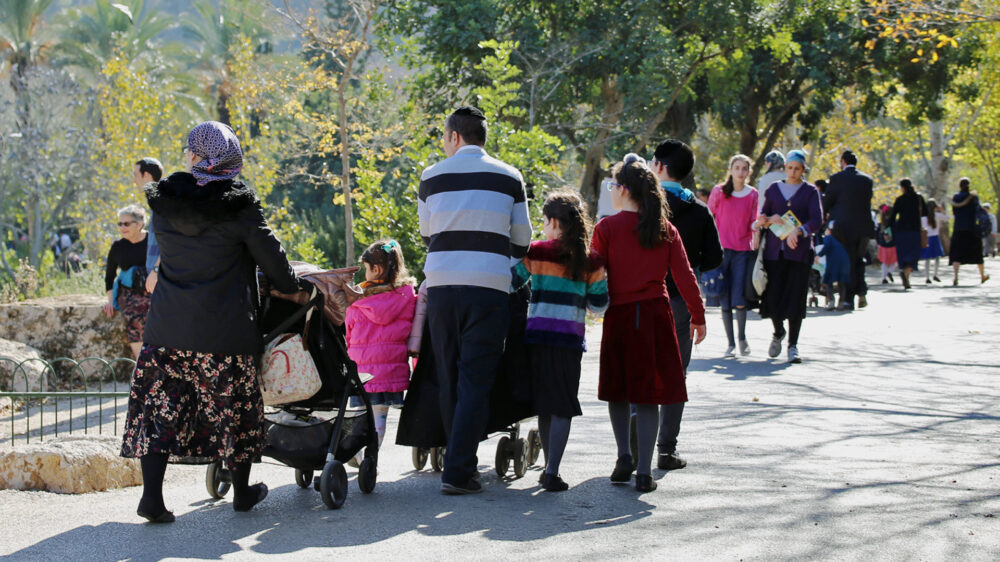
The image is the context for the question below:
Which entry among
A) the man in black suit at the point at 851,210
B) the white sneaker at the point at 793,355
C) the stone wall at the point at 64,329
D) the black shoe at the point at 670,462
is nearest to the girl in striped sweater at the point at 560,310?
the black shoe at the point at 670,462

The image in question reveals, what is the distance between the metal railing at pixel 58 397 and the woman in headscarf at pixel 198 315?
3.28 meters

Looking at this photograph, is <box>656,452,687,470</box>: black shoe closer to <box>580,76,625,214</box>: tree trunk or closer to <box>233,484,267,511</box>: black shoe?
<box>233,484,267,511</box>: black shoe

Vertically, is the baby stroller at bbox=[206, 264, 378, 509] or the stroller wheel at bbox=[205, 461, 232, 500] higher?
the baby stroller at bbox=[206, 264, 378, 509]

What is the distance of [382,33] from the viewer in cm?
2286

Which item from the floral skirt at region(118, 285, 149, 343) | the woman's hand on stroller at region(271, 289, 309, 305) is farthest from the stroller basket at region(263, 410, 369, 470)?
the floral skirt at region(118, 285, 149, 343)

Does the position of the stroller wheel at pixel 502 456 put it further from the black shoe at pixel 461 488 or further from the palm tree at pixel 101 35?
the palm tree at pixel 101 35

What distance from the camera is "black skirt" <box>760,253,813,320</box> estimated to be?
1173cm

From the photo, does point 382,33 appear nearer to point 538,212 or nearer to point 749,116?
point 538,212

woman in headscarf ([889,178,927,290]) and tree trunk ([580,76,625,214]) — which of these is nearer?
woman in headscarf ([889,178,927,290])

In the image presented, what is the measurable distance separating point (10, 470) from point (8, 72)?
4132 centimetres

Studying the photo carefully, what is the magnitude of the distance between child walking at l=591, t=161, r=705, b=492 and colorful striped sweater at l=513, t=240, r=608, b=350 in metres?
0.14

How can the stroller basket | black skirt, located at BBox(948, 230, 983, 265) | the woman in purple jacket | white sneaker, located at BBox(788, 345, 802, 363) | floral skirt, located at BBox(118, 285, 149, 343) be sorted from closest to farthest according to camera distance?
1. the stroller basket
2. floral skirt, located at BBox(118, 285, 149, 343)
3. the woman in purple jacket
4. white sneaker, located at BBox(788, 345, 802, 363)
5. black skirt, located at BBox(948, 230, 983, 265)

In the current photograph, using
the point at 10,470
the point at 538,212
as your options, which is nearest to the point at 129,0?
the point at 538,212

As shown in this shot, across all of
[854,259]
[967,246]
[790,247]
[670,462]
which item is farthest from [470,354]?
[967,246]
